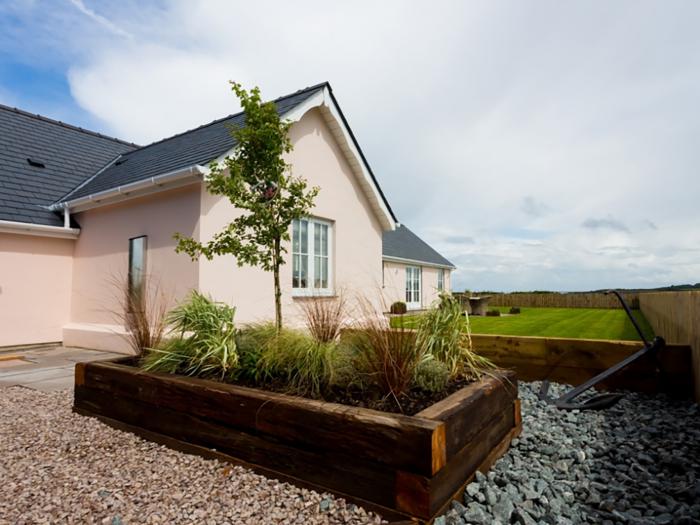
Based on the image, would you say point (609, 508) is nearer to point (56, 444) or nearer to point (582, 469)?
point (582, 469)

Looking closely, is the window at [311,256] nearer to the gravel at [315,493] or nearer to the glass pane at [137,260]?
the glass pane at [137,260]

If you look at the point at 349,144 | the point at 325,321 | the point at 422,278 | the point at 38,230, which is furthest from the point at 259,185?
the point at 422,278

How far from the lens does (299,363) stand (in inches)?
114

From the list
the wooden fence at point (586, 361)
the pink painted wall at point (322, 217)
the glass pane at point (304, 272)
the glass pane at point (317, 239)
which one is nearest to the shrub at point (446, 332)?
the wooden fence at point (586, 361)

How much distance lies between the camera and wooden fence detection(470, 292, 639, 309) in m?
20.2

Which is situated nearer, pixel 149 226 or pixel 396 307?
pixel 396 307

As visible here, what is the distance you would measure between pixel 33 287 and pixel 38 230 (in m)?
1.13

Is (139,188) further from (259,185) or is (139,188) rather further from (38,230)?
(259,185)

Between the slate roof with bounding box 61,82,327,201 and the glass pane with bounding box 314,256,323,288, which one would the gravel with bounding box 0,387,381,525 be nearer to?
the slate roof with bounding box 61,82,327,201

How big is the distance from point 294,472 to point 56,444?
2.08 meters

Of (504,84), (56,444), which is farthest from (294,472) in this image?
(504,84)

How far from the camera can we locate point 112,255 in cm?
755

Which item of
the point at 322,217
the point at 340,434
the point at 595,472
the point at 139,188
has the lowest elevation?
the point at 595,472

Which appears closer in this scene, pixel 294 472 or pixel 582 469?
pixel 294 472
